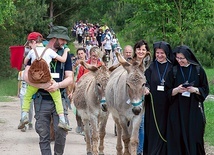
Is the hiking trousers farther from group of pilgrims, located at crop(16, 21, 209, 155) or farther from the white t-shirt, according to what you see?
the white t-shirt

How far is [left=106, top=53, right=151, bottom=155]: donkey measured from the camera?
1050 centimetres

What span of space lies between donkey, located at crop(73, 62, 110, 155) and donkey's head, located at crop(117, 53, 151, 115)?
1376 millimetres

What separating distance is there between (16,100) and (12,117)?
6.96 meters

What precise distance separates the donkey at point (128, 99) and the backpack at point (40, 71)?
1.59m

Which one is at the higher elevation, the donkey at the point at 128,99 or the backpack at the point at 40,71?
the backpack at the point at 40,71

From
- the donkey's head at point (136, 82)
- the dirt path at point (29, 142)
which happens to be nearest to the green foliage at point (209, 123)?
the dirt path at point (29, 142)

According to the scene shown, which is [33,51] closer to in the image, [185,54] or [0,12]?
[185,54]

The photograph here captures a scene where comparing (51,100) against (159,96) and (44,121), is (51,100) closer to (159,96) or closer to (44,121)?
(44,121)

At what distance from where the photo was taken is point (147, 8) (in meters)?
30.0

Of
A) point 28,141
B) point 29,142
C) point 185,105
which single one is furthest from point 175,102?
point 28,141

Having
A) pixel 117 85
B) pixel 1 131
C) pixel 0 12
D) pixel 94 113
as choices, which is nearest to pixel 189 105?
pixel 117 85

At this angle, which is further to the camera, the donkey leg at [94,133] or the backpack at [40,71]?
the donkey leg at [94,133]

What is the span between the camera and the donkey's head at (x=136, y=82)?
1045 centimetres

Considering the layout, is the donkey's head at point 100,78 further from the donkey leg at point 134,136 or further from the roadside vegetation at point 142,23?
the roadside vegetation at point 142,23
